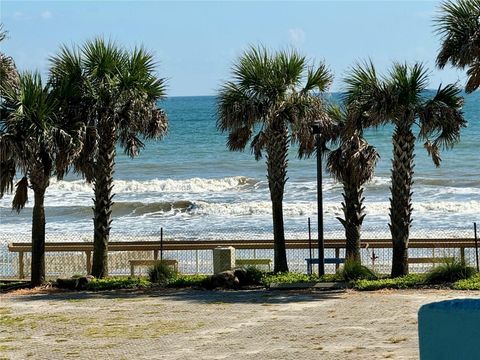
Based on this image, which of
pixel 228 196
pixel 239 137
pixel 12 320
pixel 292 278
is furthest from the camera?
pixel 228 196

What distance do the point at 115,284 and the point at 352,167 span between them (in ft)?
20.3

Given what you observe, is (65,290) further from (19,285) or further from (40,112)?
(40,112)

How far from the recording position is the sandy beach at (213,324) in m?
16.2

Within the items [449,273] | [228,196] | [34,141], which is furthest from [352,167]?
[228,196]

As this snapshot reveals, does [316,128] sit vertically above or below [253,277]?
above

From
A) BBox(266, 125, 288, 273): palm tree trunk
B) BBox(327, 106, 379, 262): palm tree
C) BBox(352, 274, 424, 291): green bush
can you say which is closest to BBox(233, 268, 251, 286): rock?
BBox(266, 125, 288, 273): palm tree trunk

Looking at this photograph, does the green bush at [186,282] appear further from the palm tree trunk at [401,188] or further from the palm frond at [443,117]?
the palm frond at [443,117]

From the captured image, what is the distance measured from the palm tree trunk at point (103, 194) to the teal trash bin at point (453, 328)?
1680 centimetres

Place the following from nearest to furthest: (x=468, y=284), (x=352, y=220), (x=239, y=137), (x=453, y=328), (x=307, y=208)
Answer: (x=453, y=328) < (x=468, y=284) < (x=352, y=220) < (x=239, y=137) < (x=307, y=208)

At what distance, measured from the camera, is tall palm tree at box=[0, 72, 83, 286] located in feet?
81.0

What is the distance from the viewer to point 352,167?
83.1 feet

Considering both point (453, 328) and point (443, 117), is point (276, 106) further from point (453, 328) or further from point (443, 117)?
point (453, 328)

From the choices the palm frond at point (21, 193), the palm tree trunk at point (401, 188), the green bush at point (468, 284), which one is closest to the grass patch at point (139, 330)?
the green bush at point (468, 284)

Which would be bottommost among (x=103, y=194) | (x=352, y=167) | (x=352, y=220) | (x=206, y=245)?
(x=206, y=245)
